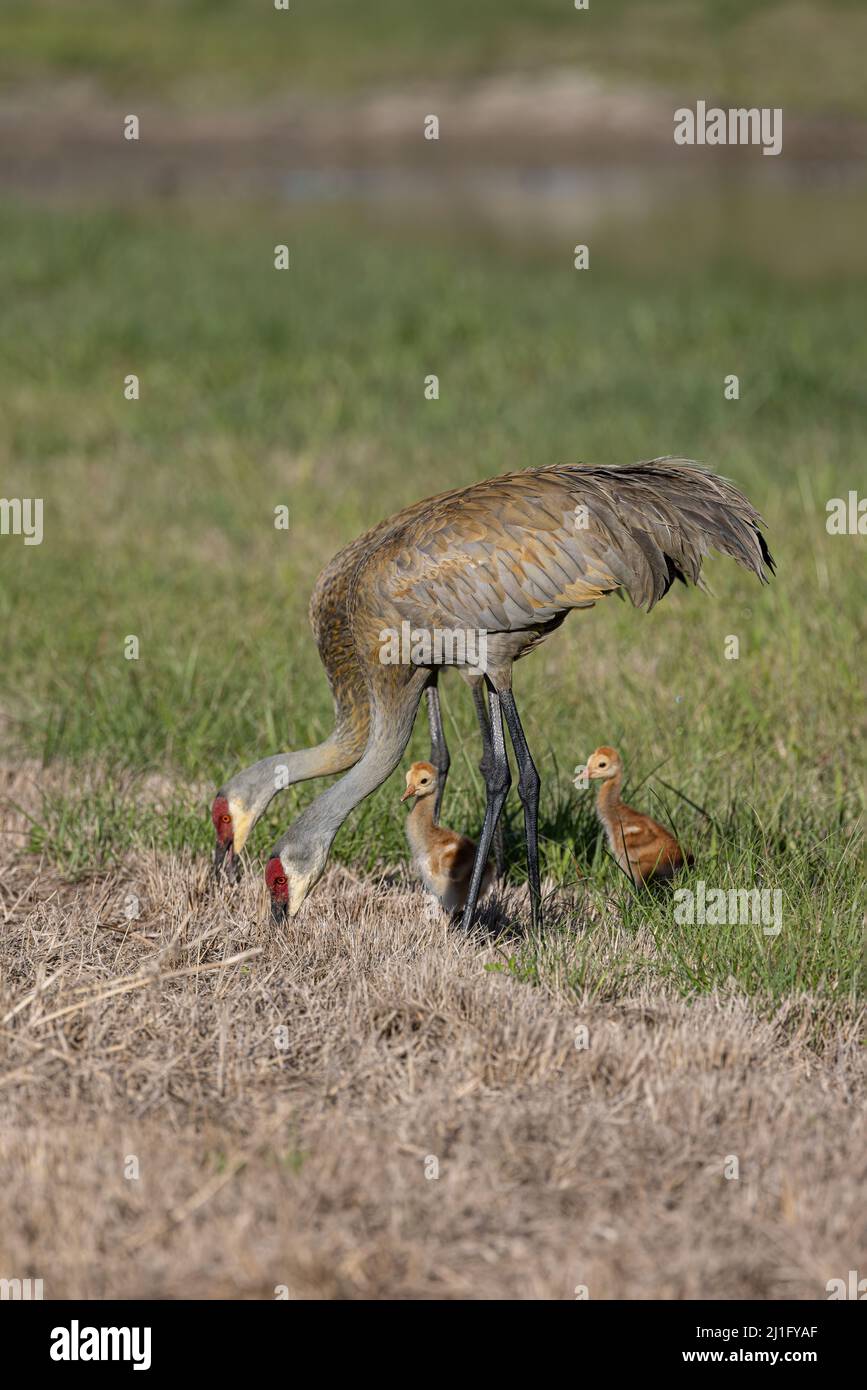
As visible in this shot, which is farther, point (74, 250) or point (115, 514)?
point (74, 250)

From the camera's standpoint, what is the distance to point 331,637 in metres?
5.39

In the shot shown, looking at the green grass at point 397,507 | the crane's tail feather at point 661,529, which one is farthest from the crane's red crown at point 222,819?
the crane's tail feather at point 661,529

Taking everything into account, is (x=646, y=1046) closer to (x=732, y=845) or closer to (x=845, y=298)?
(x=732, y=845)

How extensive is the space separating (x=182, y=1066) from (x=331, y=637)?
1619 mm

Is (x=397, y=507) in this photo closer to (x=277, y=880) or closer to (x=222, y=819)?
(x=222, y=819)

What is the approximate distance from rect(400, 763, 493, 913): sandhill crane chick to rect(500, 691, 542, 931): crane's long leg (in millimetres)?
200

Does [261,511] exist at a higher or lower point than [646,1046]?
higher

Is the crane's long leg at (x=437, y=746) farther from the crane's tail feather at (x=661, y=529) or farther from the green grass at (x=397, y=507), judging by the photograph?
the crane's tail feather at (x=661, y=529)

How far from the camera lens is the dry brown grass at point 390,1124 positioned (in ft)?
11.6

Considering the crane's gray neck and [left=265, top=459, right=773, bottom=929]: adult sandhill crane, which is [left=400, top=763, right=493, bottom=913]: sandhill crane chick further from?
the crane's gray neck

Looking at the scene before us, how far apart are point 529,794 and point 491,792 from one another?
0.43 ft

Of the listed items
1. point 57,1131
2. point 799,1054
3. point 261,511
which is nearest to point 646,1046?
point 799,1054
